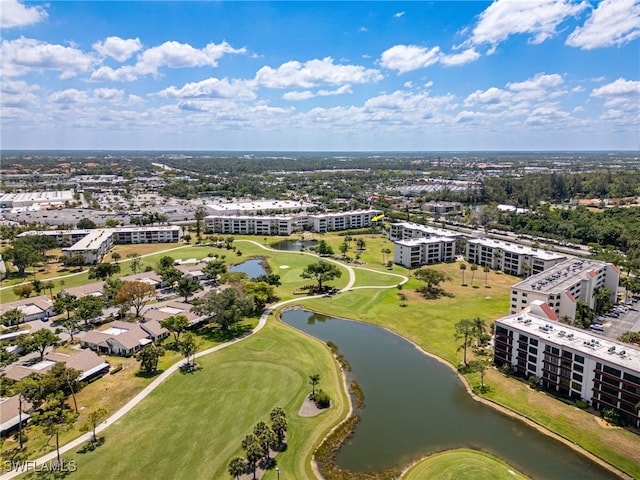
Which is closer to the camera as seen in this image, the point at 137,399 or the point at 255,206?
the point at 137,399

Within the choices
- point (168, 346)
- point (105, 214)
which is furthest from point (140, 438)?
point (105, 214)

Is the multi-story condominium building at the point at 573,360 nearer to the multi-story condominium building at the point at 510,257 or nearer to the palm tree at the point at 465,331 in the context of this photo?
the palm tree at the point at 465,331

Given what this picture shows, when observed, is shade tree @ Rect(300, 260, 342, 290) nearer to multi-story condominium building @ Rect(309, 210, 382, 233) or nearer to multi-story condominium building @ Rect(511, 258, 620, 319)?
multi-story condominium building @ Rect(511, 258, 620, 319)

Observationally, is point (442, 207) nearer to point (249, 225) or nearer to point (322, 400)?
point (249, 225)

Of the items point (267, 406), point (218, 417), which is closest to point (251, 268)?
point (267, 406)

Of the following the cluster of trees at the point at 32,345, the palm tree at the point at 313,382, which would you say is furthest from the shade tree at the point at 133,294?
the palm tree at the point at 313,382

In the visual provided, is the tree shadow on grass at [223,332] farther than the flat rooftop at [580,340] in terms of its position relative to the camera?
Yes
